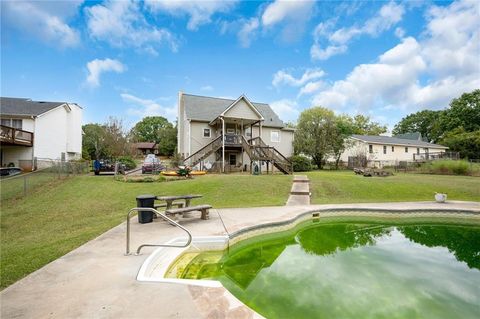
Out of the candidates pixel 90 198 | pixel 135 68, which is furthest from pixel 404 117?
pixel 90 198

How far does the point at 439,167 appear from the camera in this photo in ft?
81.4

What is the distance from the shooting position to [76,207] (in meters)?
10.9

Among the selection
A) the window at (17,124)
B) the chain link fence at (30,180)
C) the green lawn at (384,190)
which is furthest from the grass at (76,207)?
the window at (17,124)

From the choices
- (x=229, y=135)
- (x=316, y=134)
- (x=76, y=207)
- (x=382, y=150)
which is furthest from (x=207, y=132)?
(x=382, y=150)

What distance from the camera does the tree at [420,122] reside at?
7012 centimetres

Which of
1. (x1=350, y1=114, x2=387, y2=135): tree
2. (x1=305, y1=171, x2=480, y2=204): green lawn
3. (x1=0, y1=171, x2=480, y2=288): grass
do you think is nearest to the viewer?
(x1=0, y1=171, x2=480, y2=288): grass

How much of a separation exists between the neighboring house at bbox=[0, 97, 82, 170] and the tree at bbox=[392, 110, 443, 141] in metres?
83.0

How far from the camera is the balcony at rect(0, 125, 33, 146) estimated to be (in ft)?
62.5

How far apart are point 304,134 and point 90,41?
25.3 metres

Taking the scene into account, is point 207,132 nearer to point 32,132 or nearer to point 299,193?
point 299,193

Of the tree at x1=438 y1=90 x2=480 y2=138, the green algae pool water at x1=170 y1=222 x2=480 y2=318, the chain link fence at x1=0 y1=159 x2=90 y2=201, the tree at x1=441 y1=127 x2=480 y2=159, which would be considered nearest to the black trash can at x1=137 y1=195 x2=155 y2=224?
the green algae pool water at x1=170 y1=222 x2=480 y2=318

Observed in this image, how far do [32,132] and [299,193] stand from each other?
25.1 m

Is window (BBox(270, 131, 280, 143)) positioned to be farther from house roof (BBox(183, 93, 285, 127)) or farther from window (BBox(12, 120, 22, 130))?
window (BBox(12, 120, 22, 130))

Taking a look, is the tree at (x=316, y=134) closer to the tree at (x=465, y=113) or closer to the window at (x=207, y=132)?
the window at (x=207, y=132)
